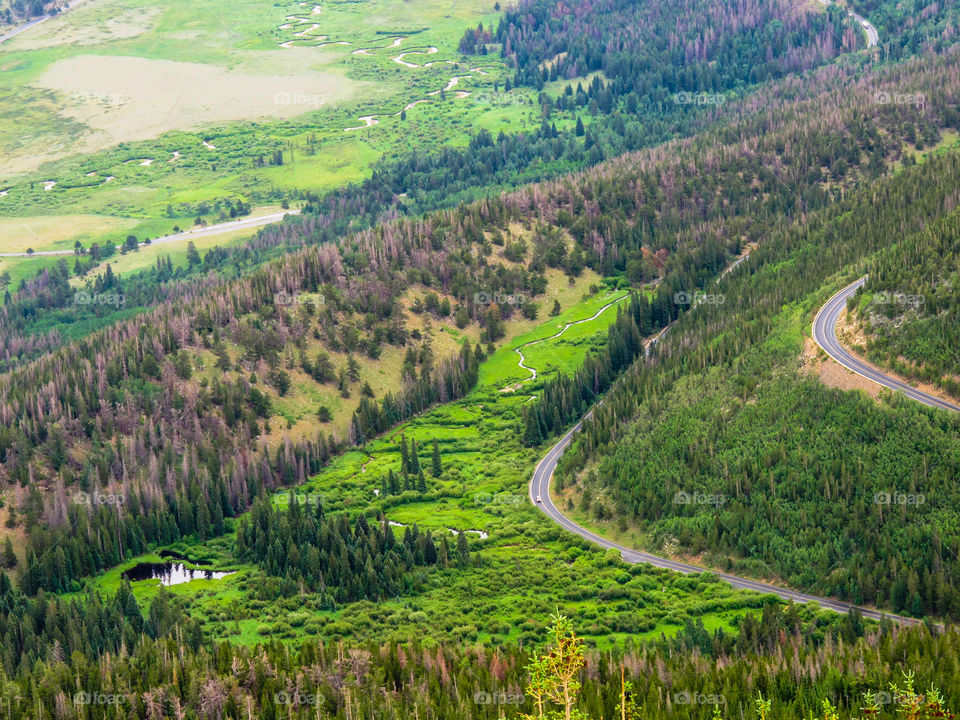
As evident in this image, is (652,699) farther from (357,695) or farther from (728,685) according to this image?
(357,695)

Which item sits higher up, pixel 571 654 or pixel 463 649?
pixel 571 654

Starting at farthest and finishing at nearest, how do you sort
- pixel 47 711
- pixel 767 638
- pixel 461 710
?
pixel 767 638 → pixel 47 711 → pixel 461 710

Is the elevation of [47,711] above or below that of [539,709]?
below

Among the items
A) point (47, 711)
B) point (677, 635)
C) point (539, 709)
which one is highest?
point (539, 709)

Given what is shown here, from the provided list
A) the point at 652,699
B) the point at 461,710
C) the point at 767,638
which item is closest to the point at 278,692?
the point at 461,710

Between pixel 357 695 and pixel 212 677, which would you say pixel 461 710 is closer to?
pixel 357 695

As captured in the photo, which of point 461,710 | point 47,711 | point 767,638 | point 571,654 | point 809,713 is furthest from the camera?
point 767,638

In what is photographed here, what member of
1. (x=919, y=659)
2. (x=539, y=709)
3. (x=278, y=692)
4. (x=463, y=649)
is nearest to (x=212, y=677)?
(x=278, y=692)

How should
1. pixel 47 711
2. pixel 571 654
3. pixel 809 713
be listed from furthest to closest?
pixel 47 711, pixel 809 713, pixel 571 654

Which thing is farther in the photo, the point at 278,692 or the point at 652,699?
the point at 278,692
